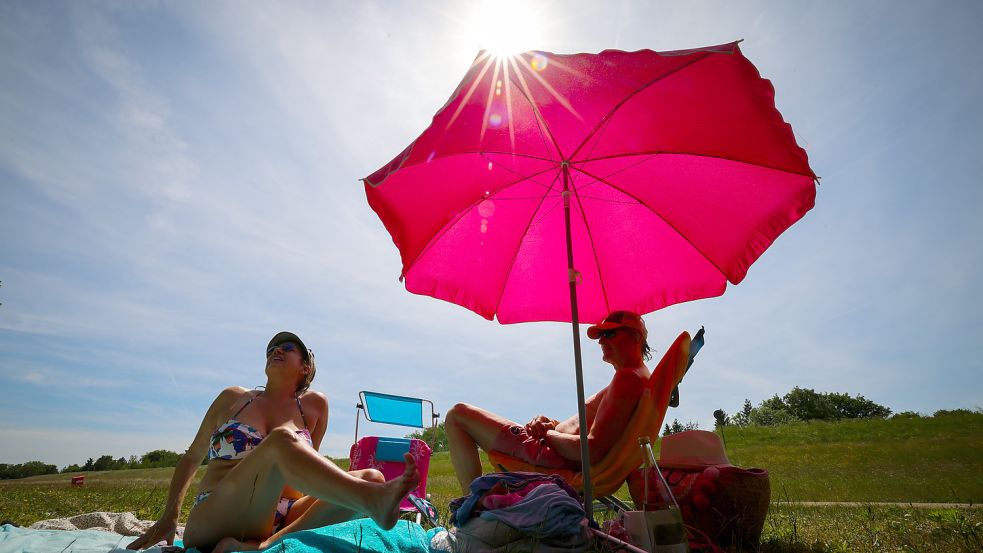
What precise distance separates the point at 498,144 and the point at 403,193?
71cm

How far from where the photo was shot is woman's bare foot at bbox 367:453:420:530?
1.76 meters

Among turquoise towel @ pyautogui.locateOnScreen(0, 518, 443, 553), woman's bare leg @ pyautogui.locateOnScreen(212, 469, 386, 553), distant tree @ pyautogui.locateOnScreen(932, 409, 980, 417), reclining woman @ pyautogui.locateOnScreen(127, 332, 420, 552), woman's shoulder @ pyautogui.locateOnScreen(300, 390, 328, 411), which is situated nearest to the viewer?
reclining woman @ pyautogui.locateOnScreen(127, 332, 420, 552)

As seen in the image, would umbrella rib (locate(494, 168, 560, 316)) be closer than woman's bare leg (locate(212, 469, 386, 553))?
No

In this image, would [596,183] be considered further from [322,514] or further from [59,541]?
[59,541]

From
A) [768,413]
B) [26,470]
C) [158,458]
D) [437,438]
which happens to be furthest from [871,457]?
[768,413]

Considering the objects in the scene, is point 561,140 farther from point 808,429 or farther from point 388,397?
point 808,429

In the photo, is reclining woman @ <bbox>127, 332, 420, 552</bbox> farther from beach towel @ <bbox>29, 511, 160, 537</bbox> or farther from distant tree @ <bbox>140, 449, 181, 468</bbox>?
distant tree @ <bbox>140, 449, 181, 468</bbox>

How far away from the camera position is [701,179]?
3.01 meters

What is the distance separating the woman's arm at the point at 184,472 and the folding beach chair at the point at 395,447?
110 centimetres

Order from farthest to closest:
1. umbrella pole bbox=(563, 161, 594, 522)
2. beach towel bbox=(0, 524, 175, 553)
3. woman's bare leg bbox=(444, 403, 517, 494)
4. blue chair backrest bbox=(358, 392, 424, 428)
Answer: blue chair backrest bbox=(358, 392, 424, 428) < woman's bare leg bbox=(444, 403, 517, 494) < beach towel bbox=(0, 524, 175, 553) < umbrella pole bbox=(563, 161, 594, 522)


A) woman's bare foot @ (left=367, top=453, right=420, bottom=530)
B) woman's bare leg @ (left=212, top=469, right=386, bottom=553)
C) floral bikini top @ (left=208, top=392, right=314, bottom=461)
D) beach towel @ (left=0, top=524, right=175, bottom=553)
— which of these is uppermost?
floral bikini top @ (left=208, top=392, right=314, bottom=461)

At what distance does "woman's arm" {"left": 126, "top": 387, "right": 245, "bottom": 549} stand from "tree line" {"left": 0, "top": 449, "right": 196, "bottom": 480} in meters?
30.5

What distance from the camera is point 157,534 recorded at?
2.44 meters

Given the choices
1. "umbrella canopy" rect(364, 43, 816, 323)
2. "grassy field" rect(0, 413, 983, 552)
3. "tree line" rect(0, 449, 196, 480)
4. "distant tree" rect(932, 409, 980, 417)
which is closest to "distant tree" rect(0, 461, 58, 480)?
"tree line" rect(0, 449, 196, 480)
